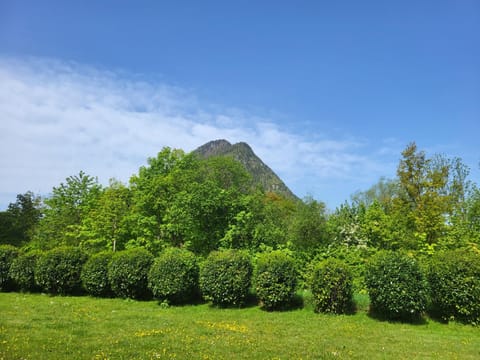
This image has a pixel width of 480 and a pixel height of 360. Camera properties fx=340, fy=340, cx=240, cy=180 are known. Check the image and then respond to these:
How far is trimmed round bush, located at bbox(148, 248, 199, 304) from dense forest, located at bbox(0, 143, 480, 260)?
473 centimetres

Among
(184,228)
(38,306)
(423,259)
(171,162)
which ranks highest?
(171,162)

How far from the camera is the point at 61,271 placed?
1633 cm

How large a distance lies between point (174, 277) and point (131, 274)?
2.20m

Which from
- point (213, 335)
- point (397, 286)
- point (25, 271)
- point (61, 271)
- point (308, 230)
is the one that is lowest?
point (213, 335)

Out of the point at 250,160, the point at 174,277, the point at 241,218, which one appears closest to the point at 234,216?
the point at 241,218

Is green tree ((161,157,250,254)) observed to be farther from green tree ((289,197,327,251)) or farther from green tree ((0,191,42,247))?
green tree ((0,191,42,247))

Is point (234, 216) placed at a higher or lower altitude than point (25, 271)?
higher

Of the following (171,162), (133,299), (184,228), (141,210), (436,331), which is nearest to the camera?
(436,331)

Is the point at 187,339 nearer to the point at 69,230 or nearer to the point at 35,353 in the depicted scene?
the point at 35,353

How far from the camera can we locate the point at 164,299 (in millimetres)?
14516

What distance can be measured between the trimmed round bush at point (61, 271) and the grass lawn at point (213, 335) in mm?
3197

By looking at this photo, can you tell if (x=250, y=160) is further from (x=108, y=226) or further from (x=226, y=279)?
(x=226, y=279)

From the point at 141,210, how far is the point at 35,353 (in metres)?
18.1

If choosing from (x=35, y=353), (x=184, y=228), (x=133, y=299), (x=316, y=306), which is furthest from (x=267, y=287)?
(x=184, y=228)
